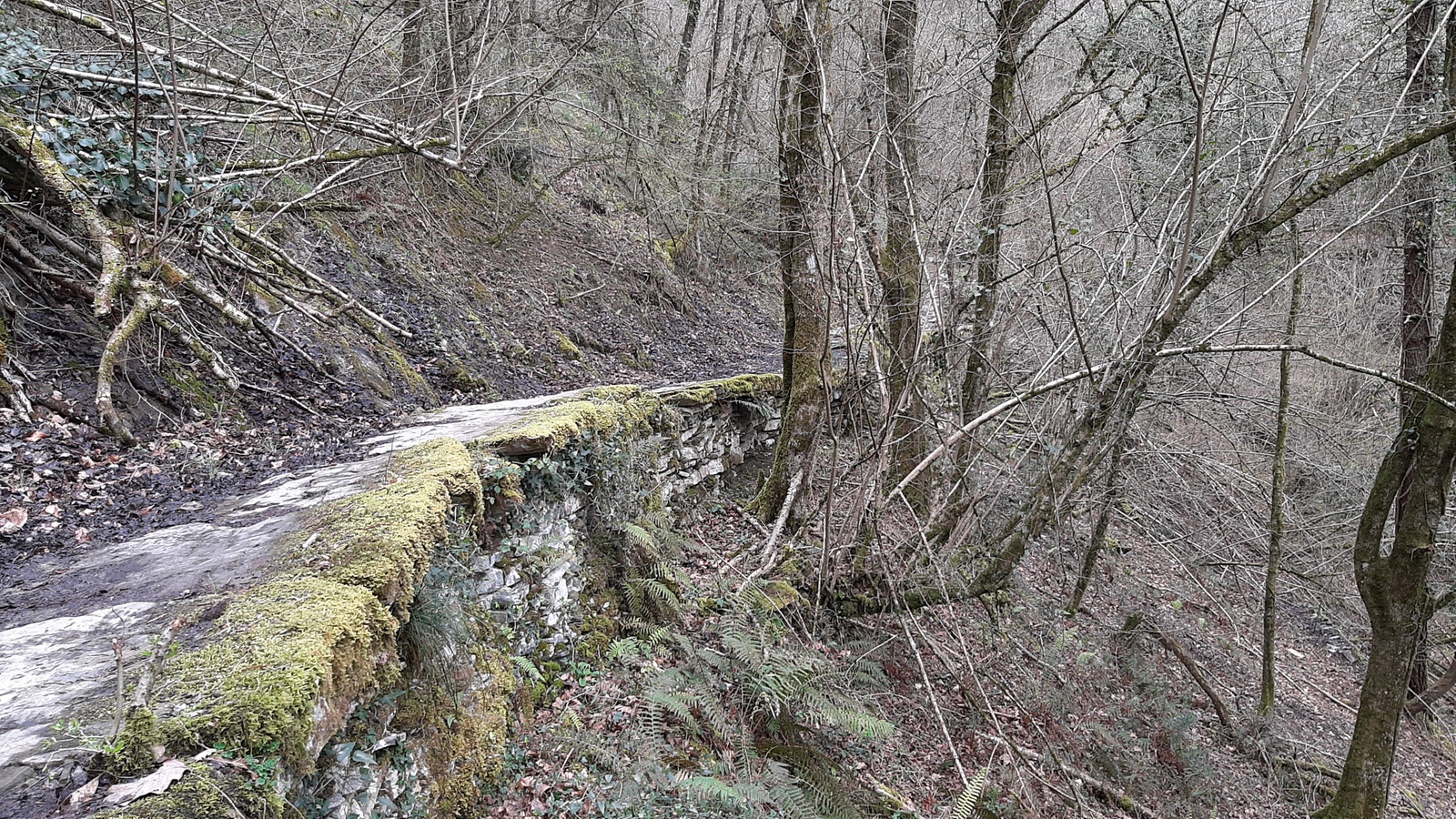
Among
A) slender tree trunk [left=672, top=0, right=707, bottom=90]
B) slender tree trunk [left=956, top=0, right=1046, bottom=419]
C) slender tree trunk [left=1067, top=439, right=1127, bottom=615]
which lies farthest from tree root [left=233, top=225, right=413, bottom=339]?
slender tree trunk [left=672, top=0, right=707, bottom=90]

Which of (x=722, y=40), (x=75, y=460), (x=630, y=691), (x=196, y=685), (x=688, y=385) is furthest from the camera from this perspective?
(x=722, y=40)

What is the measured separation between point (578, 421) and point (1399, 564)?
5084mm

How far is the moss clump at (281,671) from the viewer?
5.27 ft

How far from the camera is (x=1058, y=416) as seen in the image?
484 centimetres

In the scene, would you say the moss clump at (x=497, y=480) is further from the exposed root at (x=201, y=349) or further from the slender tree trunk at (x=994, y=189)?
the slender tree trunk at (x=994, y=189)

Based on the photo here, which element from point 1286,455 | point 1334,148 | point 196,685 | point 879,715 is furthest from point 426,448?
point 1286,455

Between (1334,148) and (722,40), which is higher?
(722,40)

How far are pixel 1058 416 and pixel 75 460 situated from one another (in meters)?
5.62

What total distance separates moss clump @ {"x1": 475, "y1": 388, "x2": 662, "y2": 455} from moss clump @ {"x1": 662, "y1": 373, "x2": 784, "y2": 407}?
53 cm

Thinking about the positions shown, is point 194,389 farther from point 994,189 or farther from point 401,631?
point 994,189

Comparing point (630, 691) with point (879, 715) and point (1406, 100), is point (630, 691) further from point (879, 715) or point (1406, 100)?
point (1406, 100)

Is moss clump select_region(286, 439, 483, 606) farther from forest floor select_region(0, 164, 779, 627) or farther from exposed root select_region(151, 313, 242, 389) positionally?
exposed root select_region(151, 313, 242, 389)

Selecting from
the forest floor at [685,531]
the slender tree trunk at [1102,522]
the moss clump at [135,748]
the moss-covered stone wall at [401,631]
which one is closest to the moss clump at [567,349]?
the forest floor at [685,531]

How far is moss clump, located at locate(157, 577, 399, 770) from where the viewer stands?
5.27 feet
